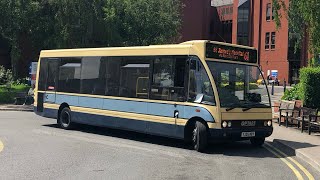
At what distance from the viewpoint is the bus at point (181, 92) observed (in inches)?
454

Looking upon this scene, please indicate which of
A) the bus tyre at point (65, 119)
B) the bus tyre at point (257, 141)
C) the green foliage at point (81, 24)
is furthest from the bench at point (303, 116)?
the green foliage at point (81, 24)

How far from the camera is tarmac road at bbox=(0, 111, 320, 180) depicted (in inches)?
339

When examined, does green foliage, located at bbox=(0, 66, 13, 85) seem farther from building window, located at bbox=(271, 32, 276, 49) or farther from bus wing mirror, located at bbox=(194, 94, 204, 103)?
building window, located at bbox=(271, 32, 276, 49)

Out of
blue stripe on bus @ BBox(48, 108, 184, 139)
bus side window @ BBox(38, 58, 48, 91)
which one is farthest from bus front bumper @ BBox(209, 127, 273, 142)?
bus side window @ BBox(38, 58, 48, 91)

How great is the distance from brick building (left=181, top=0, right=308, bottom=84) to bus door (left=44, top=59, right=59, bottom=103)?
39525 mm

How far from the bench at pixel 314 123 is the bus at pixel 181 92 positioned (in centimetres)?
261

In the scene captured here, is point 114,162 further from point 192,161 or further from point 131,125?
point 131,125

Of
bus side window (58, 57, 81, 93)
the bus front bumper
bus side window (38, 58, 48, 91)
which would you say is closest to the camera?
the bus front bumper

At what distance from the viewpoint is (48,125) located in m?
17.1

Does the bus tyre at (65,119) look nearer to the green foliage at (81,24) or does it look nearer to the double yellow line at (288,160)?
the double yellow line at (288,160)

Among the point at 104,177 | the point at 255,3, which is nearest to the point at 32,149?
the point at 104,177

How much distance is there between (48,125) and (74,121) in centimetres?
189

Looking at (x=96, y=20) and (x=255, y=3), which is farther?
(x=255, y=3)

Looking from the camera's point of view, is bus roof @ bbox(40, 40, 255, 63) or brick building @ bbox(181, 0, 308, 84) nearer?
bus roof @ bbox(40, 40, 255, 63)
